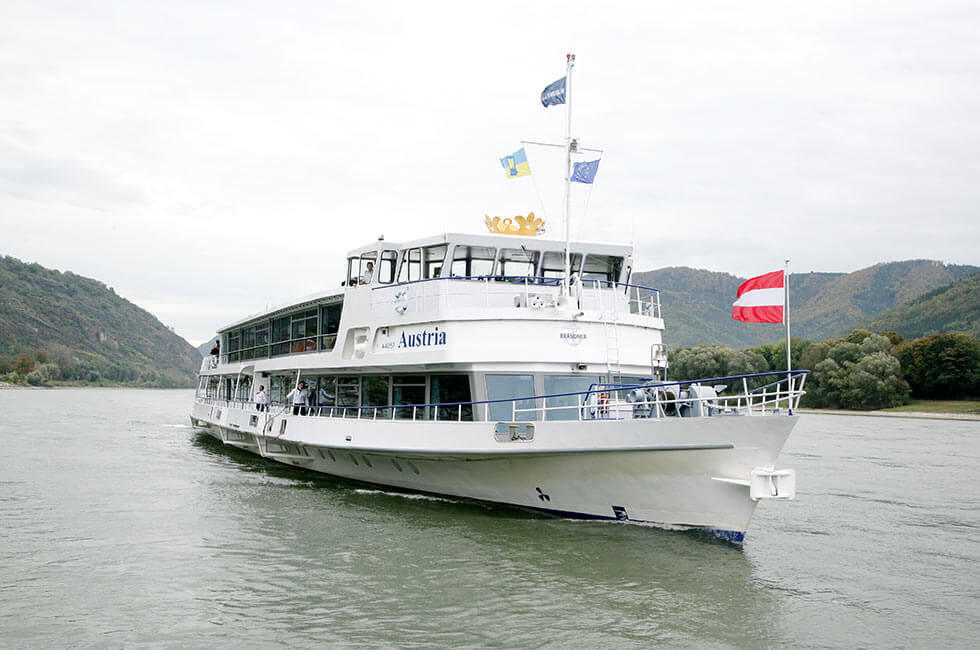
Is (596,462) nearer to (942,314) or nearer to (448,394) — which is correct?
(448,394)

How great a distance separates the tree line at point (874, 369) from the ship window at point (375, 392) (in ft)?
148

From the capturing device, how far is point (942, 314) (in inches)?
3654

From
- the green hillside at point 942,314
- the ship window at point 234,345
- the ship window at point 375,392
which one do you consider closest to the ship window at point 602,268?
the ship window at point 375,392

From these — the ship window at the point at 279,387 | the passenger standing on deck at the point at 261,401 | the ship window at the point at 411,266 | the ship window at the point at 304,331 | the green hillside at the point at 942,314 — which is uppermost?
the green hillside at the point at 942,314

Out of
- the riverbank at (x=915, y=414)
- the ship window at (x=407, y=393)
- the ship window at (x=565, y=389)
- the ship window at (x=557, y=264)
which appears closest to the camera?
the ship window at (x=565, y=389)

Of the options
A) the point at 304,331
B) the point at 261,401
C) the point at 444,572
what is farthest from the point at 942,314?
the point at 444,572

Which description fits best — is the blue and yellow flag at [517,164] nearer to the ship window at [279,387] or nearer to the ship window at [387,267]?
the ship window at [387,267]

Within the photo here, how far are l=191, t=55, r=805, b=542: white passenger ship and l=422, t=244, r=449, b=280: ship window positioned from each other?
0.04 metres

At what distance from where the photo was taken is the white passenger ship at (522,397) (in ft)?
38.4

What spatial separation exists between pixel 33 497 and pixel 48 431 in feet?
72.6

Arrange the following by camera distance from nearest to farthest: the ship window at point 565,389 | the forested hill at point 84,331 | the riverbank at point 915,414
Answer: the ship window at point 565,389, the riverbank at point 915,414, the forested hill at point 84,331

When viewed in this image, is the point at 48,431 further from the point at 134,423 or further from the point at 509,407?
the point at 509,407

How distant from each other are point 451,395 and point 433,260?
9.67ft

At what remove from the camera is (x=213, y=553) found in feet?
39.7
